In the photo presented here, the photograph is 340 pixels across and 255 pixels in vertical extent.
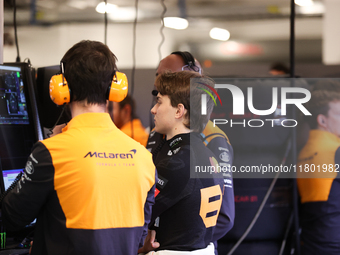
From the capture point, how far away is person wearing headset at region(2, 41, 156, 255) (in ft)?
3.47

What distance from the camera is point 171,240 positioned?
54.7 inches

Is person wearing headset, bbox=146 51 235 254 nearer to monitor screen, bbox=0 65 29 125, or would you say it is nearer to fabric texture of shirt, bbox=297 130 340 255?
monitor screen, bbox=0 65 29 125

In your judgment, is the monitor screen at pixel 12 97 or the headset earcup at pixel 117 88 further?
the monitor screen at pixel 12 97

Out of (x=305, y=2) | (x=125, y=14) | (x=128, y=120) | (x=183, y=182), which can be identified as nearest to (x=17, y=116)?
(x=183, y=182)

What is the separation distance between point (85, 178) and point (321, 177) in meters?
2.00

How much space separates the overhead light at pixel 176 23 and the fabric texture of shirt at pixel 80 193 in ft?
7.44

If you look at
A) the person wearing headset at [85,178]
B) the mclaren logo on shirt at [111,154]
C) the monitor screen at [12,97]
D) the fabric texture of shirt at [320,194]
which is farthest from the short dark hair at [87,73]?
the fabric texture of shirt at [320,194]

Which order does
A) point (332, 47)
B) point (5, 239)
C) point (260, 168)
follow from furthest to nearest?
point (332, 47) → point (260, 168) → point (5, 239)

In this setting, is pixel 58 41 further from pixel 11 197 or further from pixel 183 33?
pixel 11 197

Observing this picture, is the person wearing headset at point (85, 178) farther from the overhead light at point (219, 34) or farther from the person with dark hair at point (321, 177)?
the overhead light at point (219, 34)

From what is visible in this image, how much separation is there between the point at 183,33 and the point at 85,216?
247cm

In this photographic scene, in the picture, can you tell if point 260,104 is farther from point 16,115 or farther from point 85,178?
point 85,178

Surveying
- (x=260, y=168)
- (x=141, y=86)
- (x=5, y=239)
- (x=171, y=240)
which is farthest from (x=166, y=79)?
(x=141, y=86)

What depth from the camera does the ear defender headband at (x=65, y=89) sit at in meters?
1.13
